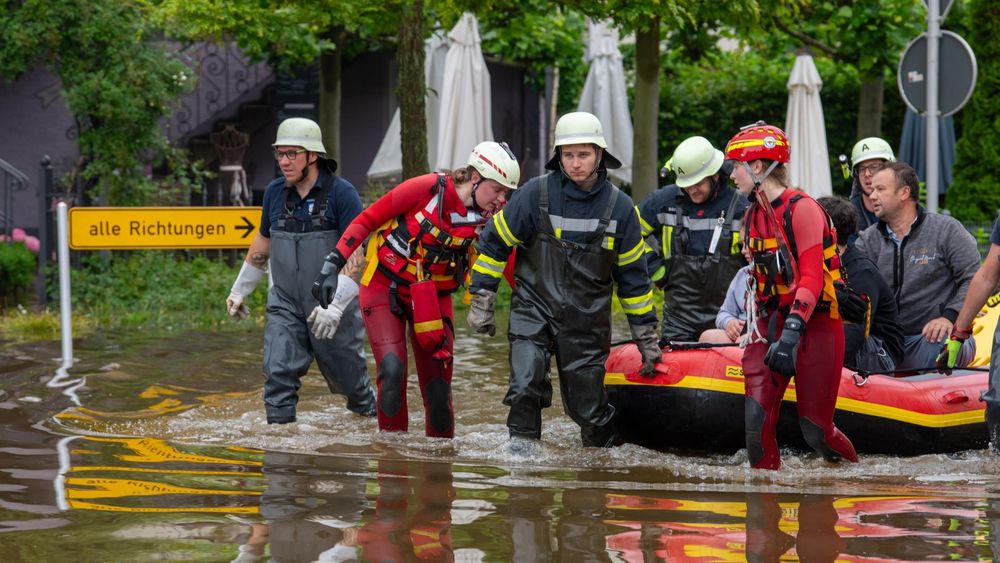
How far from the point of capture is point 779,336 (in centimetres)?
713

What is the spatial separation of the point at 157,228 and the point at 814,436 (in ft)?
21.3

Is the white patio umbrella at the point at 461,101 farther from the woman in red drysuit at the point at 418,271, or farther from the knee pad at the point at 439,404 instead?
the knee pad at the point at 439,404

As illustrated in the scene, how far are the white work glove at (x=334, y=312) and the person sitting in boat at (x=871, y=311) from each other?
265 cm

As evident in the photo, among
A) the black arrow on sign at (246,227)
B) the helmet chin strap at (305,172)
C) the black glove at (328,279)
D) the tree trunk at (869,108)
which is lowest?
the black glove at (328,279)

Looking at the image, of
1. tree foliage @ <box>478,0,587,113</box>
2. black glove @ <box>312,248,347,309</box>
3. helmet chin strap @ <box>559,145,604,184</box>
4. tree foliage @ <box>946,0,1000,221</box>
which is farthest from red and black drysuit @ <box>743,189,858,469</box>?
tree foliage @ <box>478,0,587,113</box>

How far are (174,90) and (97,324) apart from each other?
11.6ft

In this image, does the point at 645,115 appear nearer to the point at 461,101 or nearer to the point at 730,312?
the point at 461,101

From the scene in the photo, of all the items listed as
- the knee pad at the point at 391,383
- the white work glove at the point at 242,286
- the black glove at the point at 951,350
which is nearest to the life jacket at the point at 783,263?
the black glove at the point at 951,350

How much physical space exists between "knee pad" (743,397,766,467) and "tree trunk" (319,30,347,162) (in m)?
12.0

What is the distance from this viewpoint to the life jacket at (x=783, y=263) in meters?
7.02

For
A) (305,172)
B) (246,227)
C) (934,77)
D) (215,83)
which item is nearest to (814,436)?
(305,172)

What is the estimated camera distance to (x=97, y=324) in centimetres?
1393

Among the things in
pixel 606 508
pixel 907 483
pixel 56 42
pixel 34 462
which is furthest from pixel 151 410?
pixel 56 42

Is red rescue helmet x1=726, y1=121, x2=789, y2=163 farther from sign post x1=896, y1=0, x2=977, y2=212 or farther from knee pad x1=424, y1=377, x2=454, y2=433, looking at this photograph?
sign post x1=896, y1=0, x2=977, y2=212
